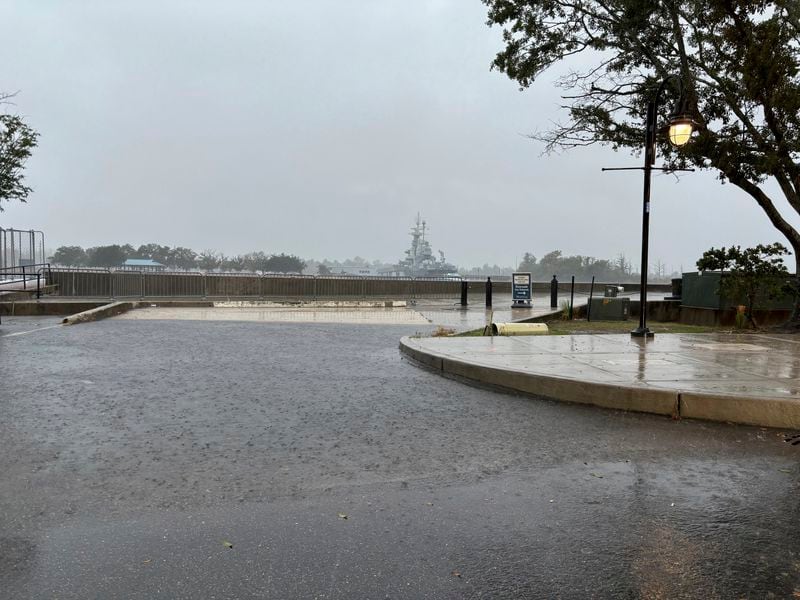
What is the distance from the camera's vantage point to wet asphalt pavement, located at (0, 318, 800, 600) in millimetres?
3092

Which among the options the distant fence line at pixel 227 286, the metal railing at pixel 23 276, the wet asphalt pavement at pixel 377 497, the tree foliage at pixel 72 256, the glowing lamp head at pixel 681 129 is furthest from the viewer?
the tree foliage at pixel 72 256

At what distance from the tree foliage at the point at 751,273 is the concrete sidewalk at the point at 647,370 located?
2.39 meters

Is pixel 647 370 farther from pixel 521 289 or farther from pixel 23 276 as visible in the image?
pixel 23 276

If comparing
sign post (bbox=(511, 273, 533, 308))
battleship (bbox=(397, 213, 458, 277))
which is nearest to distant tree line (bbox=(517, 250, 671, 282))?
battleship (bbox=(397, 213, 458, 277))

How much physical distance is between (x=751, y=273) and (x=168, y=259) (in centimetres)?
7140

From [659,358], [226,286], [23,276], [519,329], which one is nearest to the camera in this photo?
[659,358]

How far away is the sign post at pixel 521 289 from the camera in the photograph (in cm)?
2273

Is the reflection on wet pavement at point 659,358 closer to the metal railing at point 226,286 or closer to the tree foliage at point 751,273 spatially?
the tree foliage at point 751,273

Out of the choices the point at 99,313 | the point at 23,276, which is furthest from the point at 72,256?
the point at 99,313

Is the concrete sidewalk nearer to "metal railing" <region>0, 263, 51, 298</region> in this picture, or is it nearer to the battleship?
"metal railing" <region>0, 263, 51, 298</region>

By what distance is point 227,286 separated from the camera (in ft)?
94.2

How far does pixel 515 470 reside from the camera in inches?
189

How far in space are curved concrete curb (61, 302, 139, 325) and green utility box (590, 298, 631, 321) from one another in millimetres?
14402

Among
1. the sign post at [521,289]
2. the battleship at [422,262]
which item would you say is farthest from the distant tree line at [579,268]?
the sign post at [521,289]
